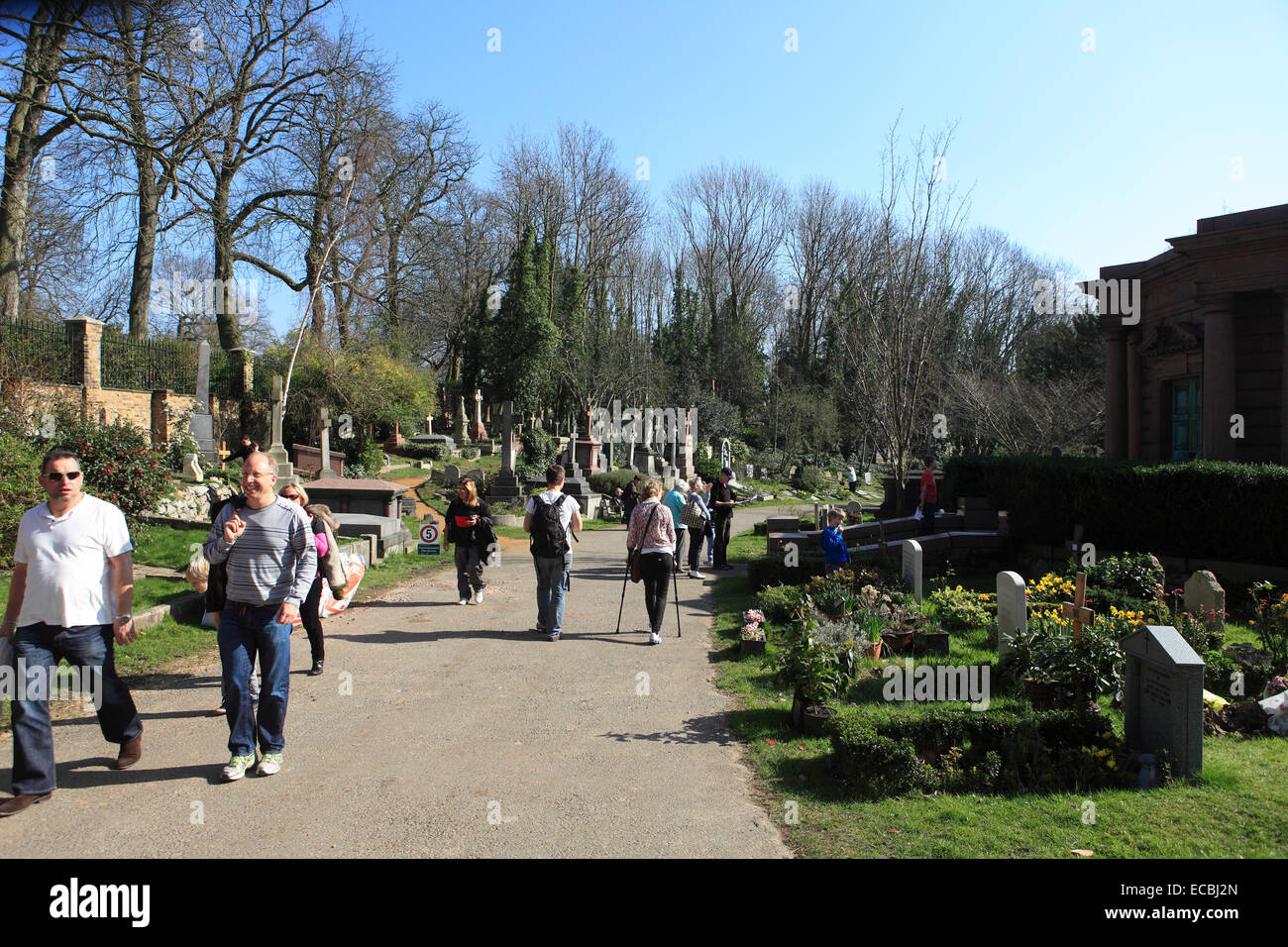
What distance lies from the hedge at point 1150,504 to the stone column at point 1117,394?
157 inches

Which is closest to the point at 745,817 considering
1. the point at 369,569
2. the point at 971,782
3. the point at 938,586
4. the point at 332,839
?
the point at 971,782

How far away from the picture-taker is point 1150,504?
12570 mm

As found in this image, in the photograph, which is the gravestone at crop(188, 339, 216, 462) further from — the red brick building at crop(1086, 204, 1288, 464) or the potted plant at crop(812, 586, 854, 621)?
the red brick building at crop(1086, 204, 1288, 464)

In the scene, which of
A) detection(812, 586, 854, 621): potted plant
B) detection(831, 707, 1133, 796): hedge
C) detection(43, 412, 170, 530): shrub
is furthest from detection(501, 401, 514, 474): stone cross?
detection(831, 707, 1133, 796): hedge

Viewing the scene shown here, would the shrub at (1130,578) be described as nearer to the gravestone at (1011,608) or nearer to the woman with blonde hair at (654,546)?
the gravestone at (1011,608)

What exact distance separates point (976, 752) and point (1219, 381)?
11.3m

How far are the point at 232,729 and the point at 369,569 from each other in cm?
848

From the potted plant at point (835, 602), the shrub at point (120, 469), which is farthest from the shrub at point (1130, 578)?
the shrub at point (120, 469)

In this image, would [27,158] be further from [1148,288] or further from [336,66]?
[1148,288]

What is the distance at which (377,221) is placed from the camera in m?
37.8

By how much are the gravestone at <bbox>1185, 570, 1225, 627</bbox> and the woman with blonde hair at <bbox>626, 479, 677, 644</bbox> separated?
5.30 m

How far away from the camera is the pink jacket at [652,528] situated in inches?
370
